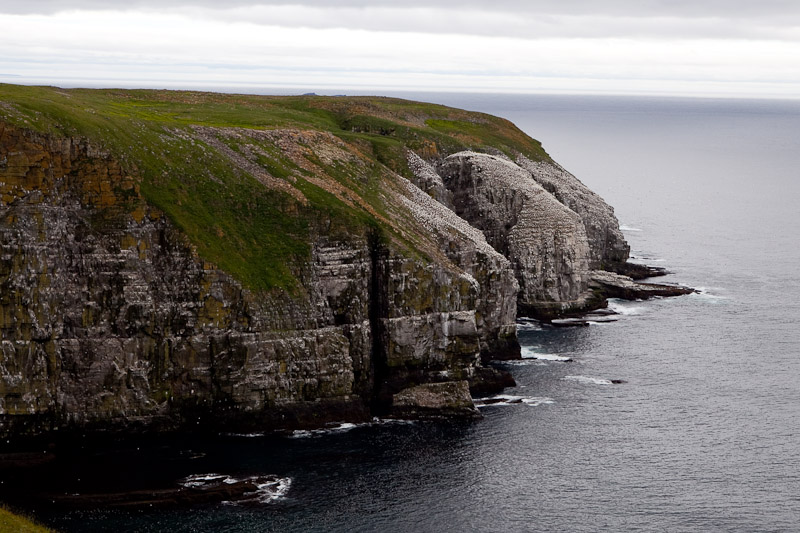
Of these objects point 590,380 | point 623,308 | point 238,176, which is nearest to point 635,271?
point 623,308

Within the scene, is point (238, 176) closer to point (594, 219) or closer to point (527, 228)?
point (527, 228)

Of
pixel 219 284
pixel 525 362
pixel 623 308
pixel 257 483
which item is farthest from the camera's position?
pixel 623 308

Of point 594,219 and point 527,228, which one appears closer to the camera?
point 527,228

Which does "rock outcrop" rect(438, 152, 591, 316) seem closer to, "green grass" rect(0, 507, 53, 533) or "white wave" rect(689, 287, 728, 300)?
"white wave" rect(689, 287, 728, 300)

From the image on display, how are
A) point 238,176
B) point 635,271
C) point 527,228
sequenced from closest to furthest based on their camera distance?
point 238,176, point 527,228, point 635,271

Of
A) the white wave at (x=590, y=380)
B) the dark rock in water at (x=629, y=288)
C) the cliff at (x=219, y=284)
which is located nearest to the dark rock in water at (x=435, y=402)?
the cliff at (x=219, y=284)

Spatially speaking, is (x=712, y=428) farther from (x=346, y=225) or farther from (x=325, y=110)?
(x=325, y=110)
